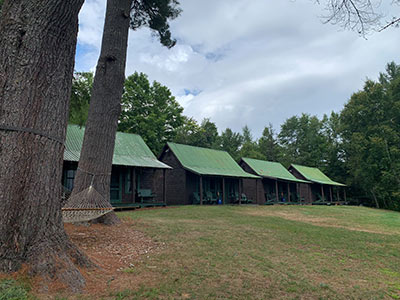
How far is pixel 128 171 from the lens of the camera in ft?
49.6

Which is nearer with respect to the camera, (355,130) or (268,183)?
(268,183)

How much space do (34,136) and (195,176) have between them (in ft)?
53.5

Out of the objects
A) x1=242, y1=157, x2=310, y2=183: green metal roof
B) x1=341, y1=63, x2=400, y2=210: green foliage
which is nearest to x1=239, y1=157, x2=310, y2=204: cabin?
x1=242, y1=157, x2=310, y2=183: green metal roof

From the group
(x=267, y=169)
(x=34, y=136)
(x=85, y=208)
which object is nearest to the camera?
(x=34, y=136)

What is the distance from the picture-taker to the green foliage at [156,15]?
31.1ft

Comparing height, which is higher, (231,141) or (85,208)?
(231,141)

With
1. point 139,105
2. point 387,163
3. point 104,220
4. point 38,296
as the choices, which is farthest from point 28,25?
point 387,163

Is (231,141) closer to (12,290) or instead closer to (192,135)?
(192,135)

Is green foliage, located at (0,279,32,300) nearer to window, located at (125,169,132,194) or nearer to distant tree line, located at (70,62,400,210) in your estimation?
window, located at (125,169,132,194)

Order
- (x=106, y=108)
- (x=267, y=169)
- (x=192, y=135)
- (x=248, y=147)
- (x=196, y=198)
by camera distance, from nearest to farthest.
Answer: (x=106, y=108) < (x=196, y=198) < (x=267, y=169) < (x=192, y=135) < (x=248, y=147)

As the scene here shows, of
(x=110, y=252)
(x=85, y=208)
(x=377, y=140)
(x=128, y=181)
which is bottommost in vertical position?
(x=110, y=252)

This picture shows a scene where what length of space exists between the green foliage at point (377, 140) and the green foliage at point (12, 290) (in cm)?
3065

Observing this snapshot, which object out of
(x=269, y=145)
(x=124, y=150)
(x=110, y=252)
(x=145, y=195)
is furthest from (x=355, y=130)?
(x=110, y=252)

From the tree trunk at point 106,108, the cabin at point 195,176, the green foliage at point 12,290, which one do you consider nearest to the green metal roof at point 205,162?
the cabin at point 195,176
